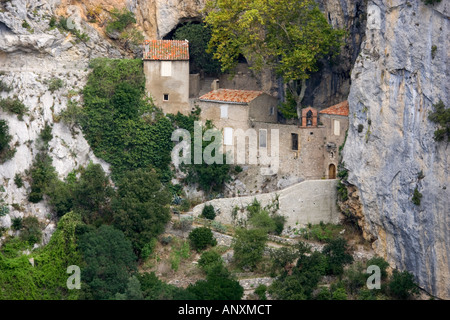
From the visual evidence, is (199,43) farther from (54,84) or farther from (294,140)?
(54,84)

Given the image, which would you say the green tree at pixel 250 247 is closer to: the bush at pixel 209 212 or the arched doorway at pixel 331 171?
the bush at pixel 209 212

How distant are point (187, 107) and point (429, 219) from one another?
16.9 m

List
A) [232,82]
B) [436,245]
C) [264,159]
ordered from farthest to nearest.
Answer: [232,82]
[264,159]
[436,245]

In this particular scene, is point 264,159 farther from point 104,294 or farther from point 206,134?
point 104,294

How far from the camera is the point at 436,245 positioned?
47625 millimetres

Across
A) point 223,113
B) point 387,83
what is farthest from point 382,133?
point 223,113

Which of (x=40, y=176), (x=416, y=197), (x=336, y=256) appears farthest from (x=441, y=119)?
(x=40, y=176)

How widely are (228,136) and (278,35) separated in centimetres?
656

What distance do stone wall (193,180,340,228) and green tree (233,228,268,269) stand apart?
293cm

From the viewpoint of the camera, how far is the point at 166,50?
189ft

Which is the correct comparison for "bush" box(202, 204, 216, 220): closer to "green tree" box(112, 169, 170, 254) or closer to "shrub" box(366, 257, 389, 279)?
"green tree" box(112, 169, 170, 254)

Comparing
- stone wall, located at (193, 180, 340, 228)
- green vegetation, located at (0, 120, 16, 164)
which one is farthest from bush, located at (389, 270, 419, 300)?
green vegetation, located at (0, 120, 16, 164)

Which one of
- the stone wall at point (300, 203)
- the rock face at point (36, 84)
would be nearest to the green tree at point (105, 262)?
the rock face at point (36, 84)

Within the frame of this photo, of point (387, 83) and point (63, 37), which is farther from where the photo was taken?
point (63, 37)
